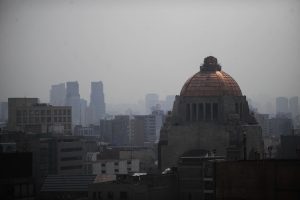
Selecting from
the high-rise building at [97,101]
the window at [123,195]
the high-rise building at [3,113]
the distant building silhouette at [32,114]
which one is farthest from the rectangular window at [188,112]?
the high-rise building at [97,101]

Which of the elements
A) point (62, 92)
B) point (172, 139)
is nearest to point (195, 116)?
point (172, 139)

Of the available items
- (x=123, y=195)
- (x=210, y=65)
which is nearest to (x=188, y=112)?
(x=210, y=65)

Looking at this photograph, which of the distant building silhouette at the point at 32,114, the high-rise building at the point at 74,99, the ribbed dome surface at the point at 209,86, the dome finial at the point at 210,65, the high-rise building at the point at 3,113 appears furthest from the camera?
the high-rise building at the point at 74,99

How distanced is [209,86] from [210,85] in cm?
8

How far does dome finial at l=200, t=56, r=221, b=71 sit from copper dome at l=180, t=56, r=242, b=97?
0.71ft

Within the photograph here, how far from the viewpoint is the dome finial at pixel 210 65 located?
2099 inches

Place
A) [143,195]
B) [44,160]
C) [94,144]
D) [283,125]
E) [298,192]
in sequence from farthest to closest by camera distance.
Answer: [283,125] → [94,144] → [44,160] → [143,195] → [298,192]

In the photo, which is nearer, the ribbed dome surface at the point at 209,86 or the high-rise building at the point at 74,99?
the ribbed dome surface at the point at 209,86

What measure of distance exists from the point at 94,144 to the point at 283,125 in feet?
63.4

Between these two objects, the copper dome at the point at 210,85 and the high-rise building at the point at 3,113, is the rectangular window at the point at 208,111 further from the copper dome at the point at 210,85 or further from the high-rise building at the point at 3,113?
the high-rise building at the point at 3,113

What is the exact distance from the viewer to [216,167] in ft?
102

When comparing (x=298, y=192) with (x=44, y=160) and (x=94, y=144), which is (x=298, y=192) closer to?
(x=44, y=160)

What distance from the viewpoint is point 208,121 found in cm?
5122

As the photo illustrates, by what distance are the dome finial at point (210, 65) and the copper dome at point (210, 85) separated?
0.22 m
